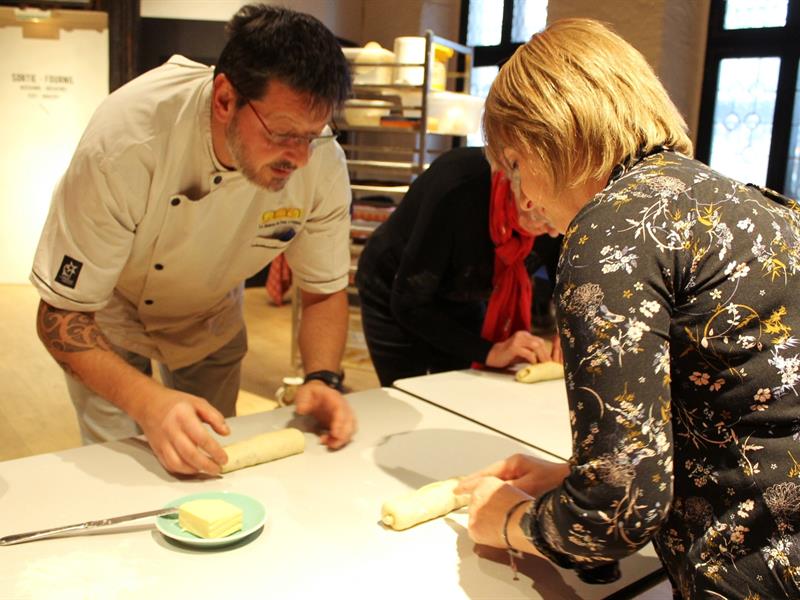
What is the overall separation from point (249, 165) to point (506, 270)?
0.79m

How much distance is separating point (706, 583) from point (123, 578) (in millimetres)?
668

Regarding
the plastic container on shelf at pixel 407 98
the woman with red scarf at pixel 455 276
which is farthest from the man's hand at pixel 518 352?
the plastic container on shelf at pixel 407 98

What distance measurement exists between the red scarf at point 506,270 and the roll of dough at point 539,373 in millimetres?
243

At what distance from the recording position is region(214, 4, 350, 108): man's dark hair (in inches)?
56.5

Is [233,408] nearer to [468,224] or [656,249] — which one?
[468,224]

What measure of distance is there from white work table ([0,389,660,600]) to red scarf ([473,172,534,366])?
70cm

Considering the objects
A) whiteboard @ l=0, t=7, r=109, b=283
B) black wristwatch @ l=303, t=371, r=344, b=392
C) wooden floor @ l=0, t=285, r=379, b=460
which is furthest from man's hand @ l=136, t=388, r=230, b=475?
whiteboard @ l=0, t=7, r=109, b=283

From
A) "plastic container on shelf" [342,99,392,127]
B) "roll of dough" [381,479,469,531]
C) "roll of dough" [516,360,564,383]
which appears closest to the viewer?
"roll of dough" [381,479,469,531]

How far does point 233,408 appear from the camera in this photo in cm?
221

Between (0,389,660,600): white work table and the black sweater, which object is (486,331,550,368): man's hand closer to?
the black sweater

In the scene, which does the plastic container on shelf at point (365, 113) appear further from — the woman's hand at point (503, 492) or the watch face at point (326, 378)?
the woman's hand at point (503, 492)

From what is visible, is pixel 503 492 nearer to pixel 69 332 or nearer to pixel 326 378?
pixel 326 378

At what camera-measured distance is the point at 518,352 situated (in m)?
1.91

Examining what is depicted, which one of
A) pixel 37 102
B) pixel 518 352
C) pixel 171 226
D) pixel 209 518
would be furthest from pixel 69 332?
pixel 37 102
